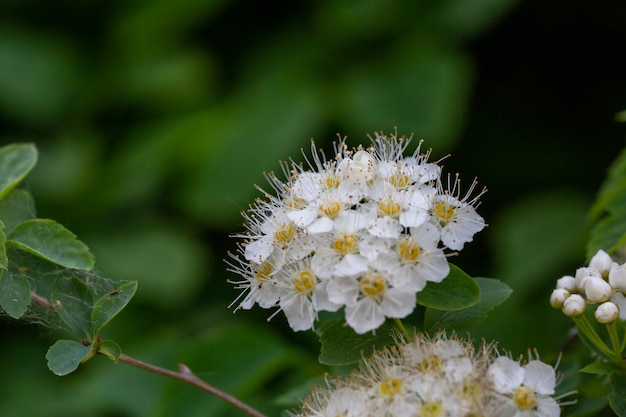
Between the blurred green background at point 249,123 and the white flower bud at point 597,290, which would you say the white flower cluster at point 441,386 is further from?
the blurred green background at point 249,123

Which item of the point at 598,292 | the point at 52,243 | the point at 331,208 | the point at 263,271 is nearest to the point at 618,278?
the point at 598,292

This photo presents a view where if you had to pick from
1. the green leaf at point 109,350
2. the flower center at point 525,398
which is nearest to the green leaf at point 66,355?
the green leaf at point 109,350

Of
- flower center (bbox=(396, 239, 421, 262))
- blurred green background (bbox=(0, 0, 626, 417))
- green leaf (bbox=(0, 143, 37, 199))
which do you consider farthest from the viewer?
blurred green background (bbox=(0, 0, 626, 417))

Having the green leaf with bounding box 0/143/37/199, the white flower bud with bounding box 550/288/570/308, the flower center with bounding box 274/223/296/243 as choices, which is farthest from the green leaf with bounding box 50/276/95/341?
the white flower bud with bounding box 550/288/570/308

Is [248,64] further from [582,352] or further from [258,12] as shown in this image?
[582,352]

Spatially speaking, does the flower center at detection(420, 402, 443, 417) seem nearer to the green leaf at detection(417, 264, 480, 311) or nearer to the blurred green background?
the green leaf at detection(417, 264, 480, 311)
